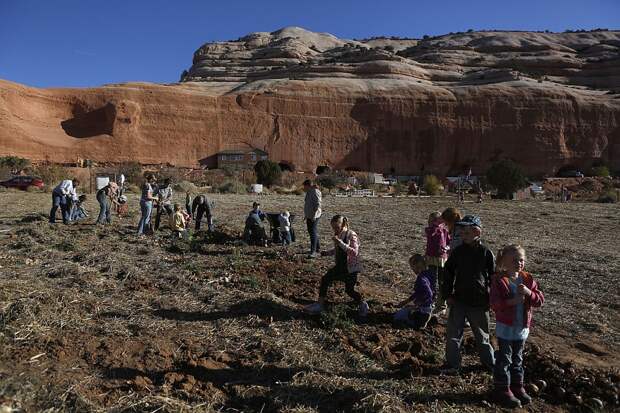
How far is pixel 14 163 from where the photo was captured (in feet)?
134

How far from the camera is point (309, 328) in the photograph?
5555 mm

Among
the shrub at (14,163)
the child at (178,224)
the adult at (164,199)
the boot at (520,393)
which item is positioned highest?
the shrub at (14,163)

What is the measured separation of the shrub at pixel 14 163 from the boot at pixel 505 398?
42.5 meters

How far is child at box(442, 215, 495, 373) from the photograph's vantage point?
4.65 metres

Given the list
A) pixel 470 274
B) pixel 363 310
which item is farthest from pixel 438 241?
pixel 470 274

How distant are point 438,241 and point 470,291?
76.2 inches

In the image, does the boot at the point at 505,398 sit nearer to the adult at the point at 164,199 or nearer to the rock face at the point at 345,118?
the adult at the point at 164,199

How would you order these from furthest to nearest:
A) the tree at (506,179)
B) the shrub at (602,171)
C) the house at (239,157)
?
the shrub at (602,171)
the house at (239,157)
the tree at (506,179)

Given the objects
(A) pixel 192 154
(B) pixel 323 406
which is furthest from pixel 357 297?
(A) pixel 192 154

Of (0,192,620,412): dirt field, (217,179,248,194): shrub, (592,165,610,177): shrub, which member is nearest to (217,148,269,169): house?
(217,179,248,194): shrub

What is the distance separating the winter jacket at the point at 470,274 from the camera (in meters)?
4.64

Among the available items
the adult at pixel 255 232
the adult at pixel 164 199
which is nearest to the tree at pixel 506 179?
the adult at pixel 164 199

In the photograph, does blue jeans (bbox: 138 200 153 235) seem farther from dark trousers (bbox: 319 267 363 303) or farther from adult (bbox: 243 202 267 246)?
dark trousers (bbox: 319 267 363 303)

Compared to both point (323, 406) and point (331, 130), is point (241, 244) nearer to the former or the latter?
point (323, 406)
